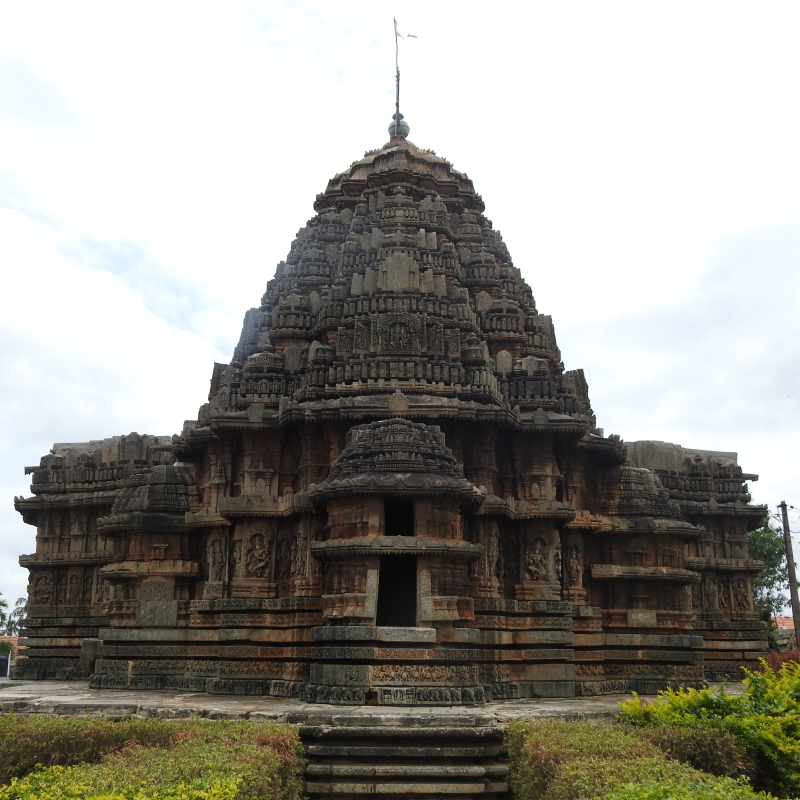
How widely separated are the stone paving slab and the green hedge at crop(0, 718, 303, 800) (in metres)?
1.57

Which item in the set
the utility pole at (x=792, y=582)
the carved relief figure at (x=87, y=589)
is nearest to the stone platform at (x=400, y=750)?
the carved relief figure at (x=87, y=589)

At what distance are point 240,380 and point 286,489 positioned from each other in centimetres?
327

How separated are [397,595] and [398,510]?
173 cm

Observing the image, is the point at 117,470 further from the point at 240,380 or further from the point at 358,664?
the point at 358,664

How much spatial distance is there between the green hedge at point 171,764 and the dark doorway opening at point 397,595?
6117 millimetres

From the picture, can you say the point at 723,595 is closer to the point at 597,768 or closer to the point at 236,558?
the point at 236,558

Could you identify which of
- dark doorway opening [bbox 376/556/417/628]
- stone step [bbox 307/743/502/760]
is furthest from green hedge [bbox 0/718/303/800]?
dark doorway opening [bbox 376/556/417/628]

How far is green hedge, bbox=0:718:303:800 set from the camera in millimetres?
7953

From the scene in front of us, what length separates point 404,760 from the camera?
13.1 meters

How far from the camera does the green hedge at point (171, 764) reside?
7953mm

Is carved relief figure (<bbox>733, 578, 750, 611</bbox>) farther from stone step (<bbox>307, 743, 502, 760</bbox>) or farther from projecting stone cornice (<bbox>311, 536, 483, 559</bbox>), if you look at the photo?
stone step (<bbox>307, 743, 502, 760</bbox>)

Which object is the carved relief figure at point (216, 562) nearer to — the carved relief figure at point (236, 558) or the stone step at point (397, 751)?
the carved relief figure at point (236, 558)

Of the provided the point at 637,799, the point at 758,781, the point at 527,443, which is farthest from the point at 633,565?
the point at 637,799

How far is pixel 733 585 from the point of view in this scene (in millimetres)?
32250
